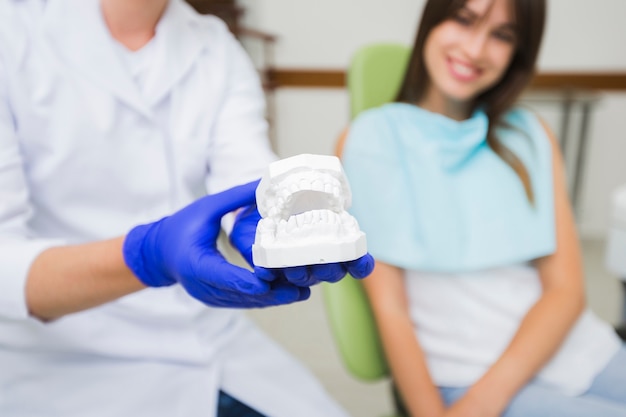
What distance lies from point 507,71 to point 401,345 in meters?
0.67

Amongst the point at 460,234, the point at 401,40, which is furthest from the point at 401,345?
the point at 401,40

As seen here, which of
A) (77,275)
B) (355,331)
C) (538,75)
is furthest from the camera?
(538,75)

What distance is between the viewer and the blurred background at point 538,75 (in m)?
2.57

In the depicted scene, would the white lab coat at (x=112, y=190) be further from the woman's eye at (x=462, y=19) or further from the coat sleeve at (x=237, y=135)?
the woman's eye at (x=462, y=19)

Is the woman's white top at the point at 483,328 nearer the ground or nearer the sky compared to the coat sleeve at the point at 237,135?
nearer the ground

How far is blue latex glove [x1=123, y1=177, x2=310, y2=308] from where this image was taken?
0.55 metres

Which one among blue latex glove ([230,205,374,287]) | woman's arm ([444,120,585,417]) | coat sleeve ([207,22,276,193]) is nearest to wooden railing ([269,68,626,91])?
woman's arm ([444,120,585,417])

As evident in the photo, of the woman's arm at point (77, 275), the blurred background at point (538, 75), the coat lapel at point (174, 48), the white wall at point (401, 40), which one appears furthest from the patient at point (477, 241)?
the white wall at point (401, 40)

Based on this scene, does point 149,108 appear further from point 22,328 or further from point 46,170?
point 22,328

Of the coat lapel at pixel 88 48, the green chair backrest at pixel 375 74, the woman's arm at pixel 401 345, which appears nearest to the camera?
the coat lapel at pixel 88 48

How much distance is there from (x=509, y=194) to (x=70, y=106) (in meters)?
0.81

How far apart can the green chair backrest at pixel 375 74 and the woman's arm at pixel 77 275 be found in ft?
2.35

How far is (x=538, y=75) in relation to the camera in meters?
2.71

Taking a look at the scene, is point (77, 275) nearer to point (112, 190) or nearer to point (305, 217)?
point (112, 190)
